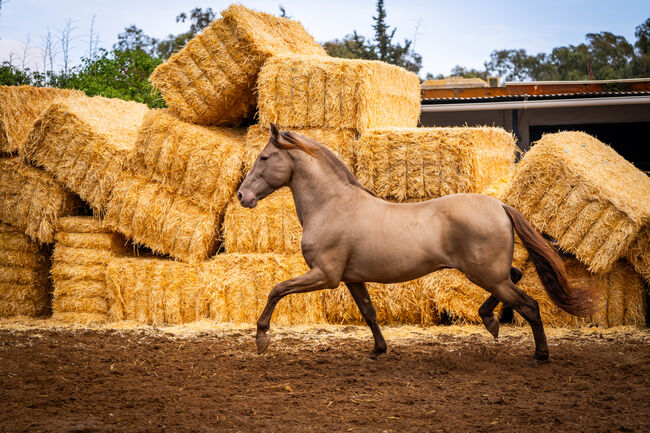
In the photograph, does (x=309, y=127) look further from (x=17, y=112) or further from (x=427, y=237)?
(x=17, y=112)

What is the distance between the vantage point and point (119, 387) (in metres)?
4.51

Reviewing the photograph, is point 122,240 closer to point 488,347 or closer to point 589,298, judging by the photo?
point 488,347

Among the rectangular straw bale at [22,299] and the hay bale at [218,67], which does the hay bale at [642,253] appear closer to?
the hay bale at [218,67]

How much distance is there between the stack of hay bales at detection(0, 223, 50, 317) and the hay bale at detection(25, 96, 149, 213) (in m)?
1.00

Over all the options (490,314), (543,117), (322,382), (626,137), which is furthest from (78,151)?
(626,137)

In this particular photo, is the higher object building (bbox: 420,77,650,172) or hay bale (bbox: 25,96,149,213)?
building (bbox: 420,77,650,172)

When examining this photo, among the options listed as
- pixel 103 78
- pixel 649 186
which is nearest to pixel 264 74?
pixel 649 186

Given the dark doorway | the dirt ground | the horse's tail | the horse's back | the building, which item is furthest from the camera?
the dark doorway

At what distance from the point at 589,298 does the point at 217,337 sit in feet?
12.1

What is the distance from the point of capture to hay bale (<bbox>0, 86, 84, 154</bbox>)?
8.05 meters

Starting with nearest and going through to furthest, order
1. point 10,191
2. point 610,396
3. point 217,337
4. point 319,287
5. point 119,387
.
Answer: point 610,396
point 119,387
point 319,287
point 217,337
point 10,191

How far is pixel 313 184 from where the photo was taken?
5516 millimetres

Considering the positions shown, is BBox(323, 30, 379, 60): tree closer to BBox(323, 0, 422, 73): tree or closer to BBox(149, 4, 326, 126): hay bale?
BBox(323, 0, 422, 73): tree

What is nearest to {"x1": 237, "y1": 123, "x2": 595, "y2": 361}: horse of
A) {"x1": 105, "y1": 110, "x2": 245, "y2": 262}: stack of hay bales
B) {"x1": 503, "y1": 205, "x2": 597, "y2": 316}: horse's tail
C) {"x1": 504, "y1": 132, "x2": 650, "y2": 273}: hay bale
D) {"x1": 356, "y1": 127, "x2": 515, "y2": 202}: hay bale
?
{"x1": 503, "y1": 205, "x2": 597, "y2": 316}: horse's tail
